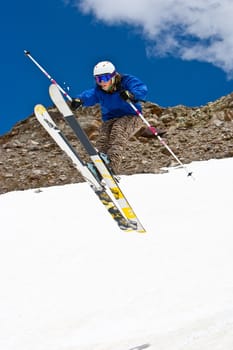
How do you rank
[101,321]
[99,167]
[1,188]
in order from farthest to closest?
[1,188] < [99,167] < [101,321]

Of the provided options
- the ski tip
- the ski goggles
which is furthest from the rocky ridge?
the ski goggles

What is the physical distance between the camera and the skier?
32.1ft

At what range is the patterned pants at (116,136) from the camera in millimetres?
9836

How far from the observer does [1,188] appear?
2516 centimetres

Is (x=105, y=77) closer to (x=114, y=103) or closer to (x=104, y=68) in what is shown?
(x=104, y=68)

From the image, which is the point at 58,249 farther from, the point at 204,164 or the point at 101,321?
the point at 204,164

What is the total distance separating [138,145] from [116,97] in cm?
1861

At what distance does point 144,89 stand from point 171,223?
13.8ft

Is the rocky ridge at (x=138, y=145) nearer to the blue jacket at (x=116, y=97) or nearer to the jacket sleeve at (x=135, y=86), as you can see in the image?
the blue jacket at (x=116, y=97)

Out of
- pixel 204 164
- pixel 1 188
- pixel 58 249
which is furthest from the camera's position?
pixel 1 188

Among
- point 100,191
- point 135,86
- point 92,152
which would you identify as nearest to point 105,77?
point 135,86

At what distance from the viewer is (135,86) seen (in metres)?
10.1

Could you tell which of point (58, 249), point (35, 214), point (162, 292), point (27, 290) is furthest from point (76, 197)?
point (162, 292)

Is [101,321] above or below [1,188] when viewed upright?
below
